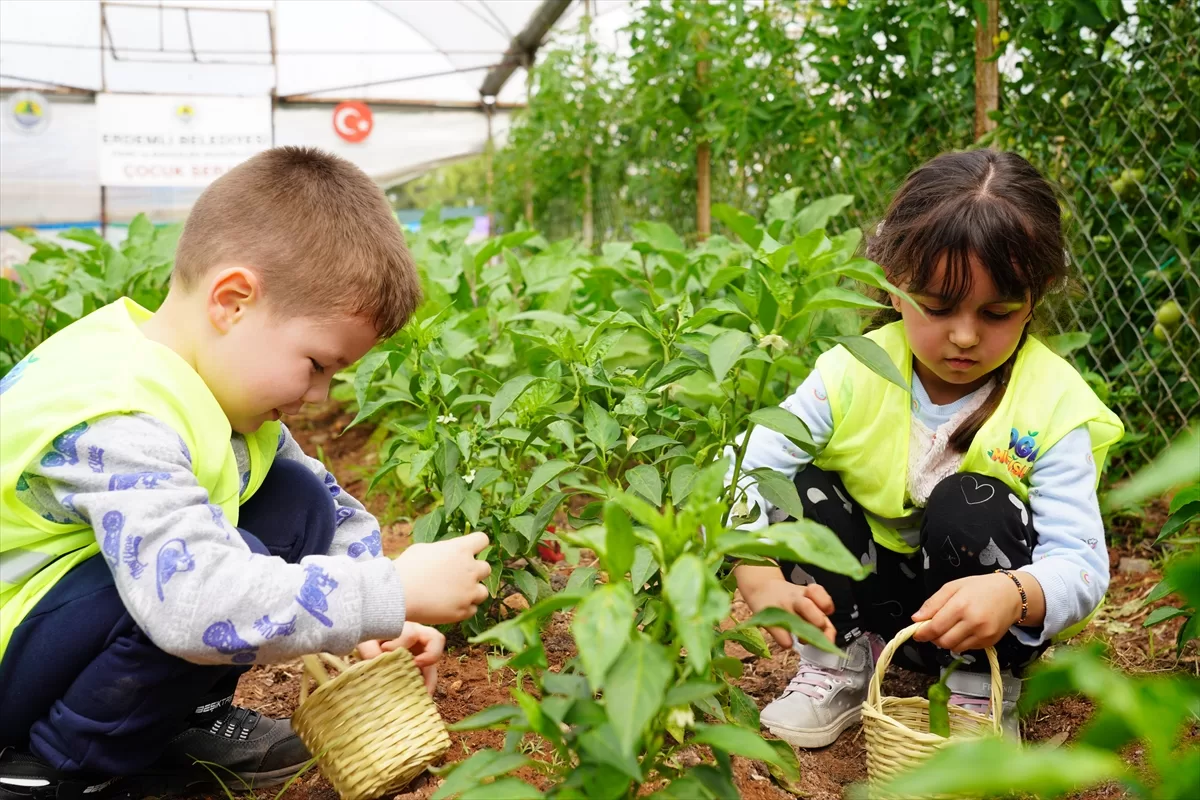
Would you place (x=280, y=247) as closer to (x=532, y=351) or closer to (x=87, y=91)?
(x=532, y=351)

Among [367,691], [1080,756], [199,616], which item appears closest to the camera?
[1080,756]

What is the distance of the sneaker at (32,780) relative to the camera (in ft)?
4.40

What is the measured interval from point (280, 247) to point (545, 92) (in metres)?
4.93

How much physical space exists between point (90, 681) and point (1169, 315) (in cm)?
231

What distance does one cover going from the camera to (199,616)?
3.79ft

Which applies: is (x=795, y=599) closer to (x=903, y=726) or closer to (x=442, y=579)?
(x=903, y=726)

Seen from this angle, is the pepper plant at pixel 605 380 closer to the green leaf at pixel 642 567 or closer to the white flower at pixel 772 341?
the white flower at pixel 772 341

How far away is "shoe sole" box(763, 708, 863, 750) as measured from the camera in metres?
1.67

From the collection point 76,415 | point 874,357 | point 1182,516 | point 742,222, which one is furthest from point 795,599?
point 742,222

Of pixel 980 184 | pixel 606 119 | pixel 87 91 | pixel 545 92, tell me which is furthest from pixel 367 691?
pixel 87 91

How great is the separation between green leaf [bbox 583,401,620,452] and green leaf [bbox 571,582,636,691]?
0.67 metres

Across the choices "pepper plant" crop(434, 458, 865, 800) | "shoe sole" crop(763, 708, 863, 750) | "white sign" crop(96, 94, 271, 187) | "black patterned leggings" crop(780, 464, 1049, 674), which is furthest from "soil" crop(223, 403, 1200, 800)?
"white sign" crop(96, 94, 271, 187)

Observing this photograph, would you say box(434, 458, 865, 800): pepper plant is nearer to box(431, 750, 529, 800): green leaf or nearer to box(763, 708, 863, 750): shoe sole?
box(431, 750, 529, 800): green leaf

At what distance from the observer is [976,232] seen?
5.26 ft
